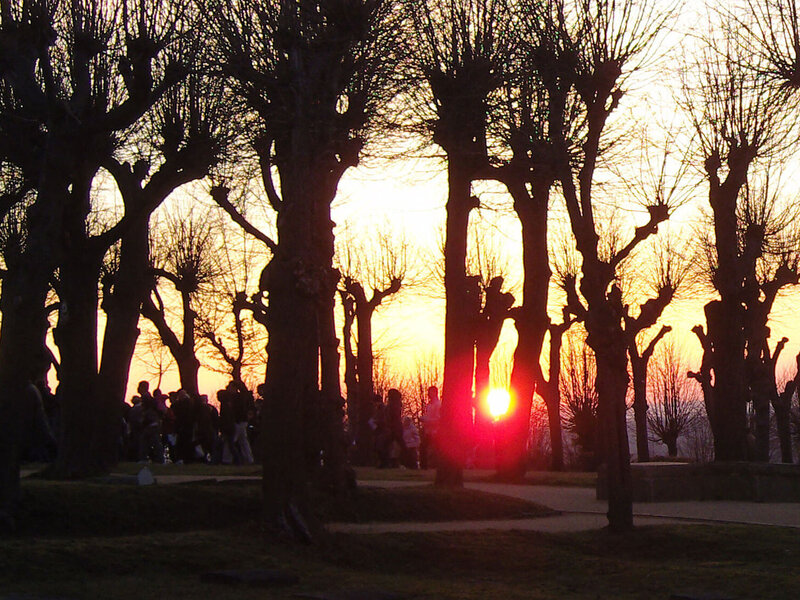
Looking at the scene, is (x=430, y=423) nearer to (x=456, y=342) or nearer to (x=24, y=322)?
(x=456, y=342)

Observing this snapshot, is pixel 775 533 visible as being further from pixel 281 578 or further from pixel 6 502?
pixel 6 502

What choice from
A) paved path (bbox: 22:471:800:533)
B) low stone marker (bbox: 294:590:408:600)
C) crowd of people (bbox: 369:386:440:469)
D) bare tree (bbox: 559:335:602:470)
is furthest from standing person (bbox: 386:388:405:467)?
bare tree (bbox: 559:335:602:470)

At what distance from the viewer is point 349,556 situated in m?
10.7

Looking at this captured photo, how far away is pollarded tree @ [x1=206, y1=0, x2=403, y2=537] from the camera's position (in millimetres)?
11289

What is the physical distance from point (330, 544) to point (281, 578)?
5.87ft

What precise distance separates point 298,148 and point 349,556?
3.89 m

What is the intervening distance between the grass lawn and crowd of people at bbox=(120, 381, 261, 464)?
11680 mm

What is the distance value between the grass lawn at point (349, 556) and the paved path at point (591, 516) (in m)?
0.73

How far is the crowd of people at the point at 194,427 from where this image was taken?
85.8ft

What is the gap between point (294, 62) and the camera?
12297mm

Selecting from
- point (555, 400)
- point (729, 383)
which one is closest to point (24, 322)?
point (729, 383)

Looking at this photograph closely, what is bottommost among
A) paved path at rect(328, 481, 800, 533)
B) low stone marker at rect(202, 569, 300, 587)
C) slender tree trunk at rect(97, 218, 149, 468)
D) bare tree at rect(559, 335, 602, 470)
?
low stone marker at rect(202, 569, 300, 587)

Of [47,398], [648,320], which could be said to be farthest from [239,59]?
[648,320]

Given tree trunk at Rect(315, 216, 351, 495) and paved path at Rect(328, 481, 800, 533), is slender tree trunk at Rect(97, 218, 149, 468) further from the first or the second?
tree trunk at Rect(315, 216, 351, 495)
